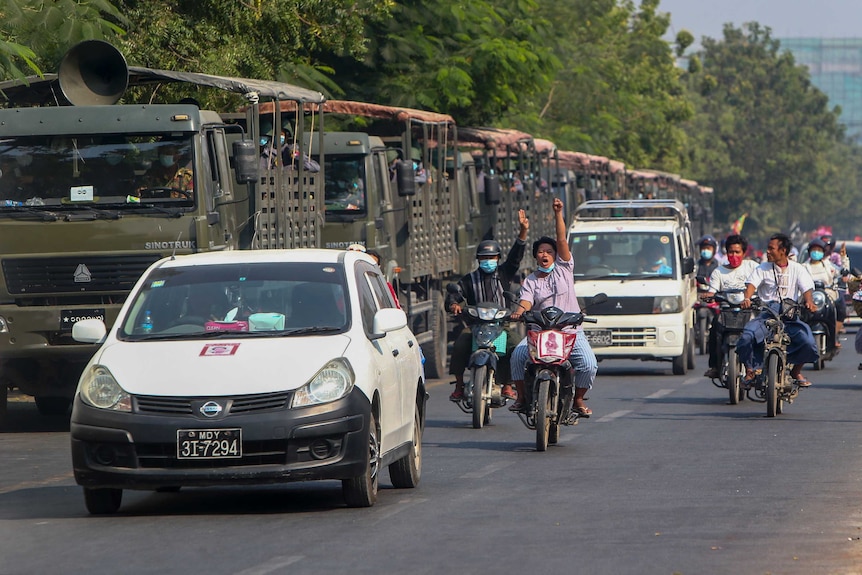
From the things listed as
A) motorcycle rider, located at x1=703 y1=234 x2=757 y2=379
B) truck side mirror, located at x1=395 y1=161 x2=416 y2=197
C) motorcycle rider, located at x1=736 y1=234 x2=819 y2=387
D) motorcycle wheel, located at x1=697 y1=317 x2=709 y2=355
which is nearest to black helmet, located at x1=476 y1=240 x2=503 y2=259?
motorcycle rider, located at x1=736 y1=234 x2=819 y2=387

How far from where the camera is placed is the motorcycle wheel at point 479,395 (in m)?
14.7

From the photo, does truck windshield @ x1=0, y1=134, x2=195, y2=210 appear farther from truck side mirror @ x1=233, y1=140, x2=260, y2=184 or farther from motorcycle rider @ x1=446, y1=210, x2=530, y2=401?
motorcycle rider @ x1=446, y1=210, x2=530, y2=401

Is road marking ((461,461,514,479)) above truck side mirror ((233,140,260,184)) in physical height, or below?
below

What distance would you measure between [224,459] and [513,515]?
1545 mm

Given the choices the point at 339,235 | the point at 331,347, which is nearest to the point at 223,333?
the point at 331,347

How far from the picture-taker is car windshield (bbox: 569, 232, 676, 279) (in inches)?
902

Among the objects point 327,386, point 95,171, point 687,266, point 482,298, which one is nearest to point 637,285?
point 687,266

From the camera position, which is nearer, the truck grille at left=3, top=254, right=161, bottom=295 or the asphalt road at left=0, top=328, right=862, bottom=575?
the asphalt road at left=0, top=328, right=862, bottom=575

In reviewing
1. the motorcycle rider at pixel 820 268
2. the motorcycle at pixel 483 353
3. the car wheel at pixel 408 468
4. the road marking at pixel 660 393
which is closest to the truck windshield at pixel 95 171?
the motorcycle at pixel 483 353

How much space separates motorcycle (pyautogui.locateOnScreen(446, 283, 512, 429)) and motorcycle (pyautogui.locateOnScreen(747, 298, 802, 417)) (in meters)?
2.47

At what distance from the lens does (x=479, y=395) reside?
589 inches

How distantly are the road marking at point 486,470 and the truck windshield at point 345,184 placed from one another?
8.10 metres

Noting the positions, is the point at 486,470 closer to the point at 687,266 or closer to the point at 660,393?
the point at 660,393

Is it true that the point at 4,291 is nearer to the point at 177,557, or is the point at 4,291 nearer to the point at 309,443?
the point at 309,443
